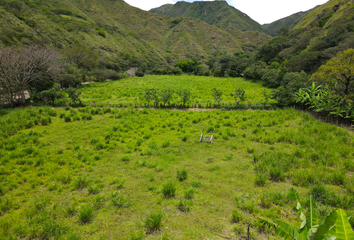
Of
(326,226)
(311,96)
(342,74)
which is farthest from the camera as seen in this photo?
(311,96)

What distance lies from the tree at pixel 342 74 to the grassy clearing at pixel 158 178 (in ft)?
13.4

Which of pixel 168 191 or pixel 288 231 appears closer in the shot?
pixel 288 231

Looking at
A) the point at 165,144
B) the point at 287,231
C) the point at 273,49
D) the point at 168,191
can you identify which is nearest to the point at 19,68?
the point at 165,144

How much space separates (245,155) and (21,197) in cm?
1029

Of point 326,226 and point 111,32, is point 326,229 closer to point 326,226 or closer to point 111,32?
point 326,226

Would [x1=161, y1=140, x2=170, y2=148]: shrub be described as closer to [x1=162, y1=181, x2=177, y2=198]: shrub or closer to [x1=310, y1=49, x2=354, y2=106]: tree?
[x1=162, y1=181, x2=177, y2=198]: shrub

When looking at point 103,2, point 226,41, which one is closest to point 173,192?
point 226,41

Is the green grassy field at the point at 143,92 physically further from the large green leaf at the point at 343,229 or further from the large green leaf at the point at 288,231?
the large green leaf at the point at 343,229

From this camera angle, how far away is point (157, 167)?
7.68 m

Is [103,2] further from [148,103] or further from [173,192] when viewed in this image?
[173,192]

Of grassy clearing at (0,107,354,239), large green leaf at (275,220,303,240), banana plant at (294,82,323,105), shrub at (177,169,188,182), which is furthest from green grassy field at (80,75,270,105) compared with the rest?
large green leaf at (275,220,303,240)

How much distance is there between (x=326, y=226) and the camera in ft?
8.08

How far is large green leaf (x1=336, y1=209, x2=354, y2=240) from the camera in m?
2.25

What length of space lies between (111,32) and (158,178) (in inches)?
4255
